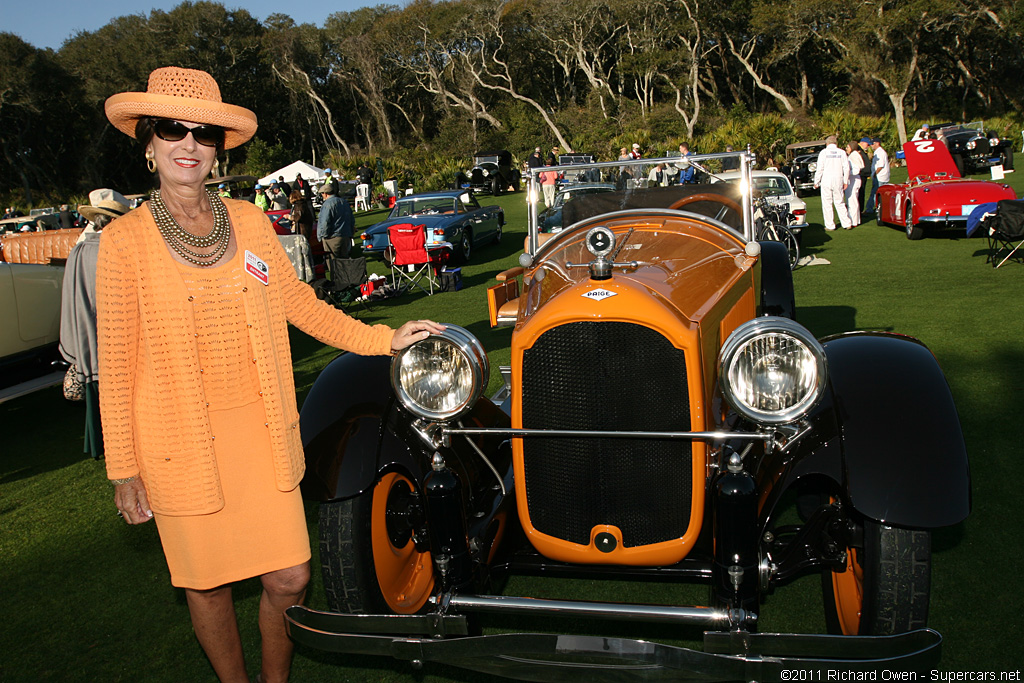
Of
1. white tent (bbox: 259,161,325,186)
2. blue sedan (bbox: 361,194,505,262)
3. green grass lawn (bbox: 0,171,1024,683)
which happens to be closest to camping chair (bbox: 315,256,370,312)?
green grass lawn (bbox: 0,171,1024,683)

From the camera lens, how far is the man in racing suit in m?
14.3

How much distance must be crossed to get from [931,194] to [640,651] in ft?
41.7

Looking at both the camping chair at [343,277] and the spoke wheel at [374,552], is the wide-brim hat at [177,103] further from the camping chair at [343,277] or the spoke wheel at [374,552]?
the camping chair at [343,277]

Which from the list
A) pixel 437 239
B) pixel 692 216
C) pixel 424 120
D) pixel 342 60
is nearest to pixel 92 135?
pixel 342 60

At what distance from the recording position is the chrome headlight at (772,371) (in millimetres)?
2311

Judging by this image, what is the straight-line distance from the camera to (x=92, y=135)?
5222 cm

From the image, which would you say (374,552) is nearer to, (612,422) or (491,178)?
(612,422)

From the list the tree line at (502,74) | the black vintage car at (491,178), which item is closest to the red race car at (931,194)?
the black vintage car at (491,178)

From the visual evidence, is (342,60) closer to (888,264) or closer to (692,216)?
(888,264)

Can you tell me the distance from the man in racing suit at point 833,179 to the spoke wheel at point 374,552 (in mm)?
13538

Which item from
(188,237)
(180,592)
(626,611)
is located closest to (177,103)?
(188,237)

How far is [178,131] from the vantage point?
2.18 metres

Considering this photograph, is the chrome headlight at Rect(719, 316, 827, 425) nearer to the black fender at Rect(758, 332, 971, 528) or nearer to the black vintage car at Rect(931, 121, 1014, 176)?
the black fender at Rect(758, 332, 971, 528)

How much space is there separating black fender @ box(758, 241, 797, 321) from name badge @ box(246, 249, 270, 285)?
3.63 meters
